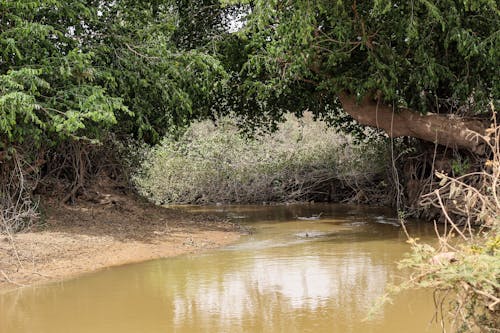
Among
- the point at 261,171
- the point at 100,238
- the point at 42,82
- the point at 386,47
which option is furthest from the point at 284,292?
the point at 261,171

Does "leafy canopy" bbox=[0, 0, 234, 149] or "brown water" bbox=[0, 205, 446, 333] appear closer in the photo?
"brown water" bbox=[0, 205, 446, 333]

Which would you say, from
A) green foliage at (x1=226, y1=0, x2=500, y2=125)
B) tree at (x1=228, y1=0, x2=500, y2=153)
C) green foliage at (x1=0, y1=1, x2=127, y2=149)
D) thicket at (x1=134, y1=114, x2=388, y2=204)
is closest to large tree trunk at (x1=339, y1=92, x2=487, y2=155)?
tree at (x1=228, y1=0, x2=500, y2=153)

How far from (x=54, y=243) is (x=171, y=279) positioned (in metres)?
2.67

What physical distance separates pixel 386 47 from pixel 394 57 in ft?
0.82

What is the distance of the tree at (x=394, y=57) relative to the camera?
1159 centimetres

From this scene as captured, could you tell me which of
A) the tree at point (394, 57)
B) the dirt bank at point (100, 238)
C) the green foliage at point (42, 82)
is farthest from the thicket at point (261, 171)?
the green foliage at point (42, 82)

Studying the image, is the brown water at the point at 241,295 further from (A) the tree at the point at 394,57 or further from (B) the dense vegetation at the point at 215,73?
(A) the tree at the point at 394,57

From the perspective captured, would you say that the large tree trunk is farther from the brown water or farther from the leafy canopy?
the leafy canopy

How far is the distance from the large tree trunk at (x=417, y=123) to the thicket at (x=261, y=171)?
6071 mm

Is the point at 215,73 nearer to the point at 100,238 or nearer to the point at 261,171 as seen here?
the point at 100,238

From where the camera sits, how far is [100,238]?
11.9 meters

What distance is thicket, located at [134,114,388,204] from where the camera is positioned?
68.7ft

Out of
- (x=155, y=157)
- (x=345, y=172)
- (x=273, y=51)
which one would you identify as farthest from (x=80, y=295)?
(x=155, y=157)

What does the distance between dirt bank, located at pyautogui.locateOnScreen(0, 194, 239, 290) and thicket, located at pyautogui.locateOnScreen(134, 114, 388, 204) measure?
5975 mm
